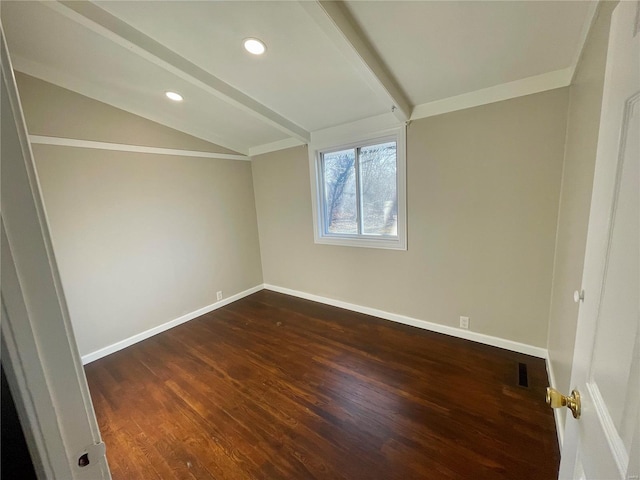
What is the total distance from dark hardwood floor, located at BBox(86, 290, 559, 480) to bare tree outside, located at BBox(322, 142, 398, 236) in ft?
4.03

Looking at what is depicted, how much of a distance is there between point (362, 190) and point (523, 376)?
2.26m

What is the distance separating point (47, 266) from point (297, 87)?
2.27 meters

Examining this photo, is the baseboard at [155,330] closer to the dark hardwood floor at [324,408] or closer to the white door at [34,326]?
the dark hardwood floor at [324,408]

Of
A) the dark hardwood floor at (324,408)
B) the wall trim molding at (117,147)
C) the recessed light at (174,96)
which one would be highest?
the recessed light at (174,96)

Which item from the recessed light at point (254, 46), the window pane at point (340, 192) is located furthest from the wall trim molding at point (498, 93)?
the recessed light at point (254, 46)

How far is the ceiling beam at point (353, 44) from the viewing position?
141 centimetres

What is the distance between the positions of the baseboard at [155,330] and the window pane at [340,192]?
1800 millimetres

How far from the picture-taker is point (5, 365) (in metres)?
0.45

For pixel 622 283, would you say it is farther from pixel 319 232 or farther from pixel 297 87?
pixel 319 232

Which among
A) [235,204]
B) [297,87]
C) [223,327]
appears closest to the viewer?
[297,87]

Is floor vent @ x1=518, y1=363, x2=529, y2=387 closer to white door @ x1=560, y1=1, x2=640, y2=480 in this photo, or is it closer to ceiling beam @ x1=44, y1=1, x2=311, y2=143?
white door @ x1=560, y1=1, x2=640, y2=480

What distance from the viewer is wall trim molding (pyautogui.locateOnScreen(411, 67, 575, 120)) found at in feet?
6.01

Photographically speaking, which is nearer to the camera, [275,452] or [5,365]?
[5,365]

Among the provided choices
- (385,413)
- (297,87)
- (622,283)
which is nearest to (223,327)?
(385,413)
